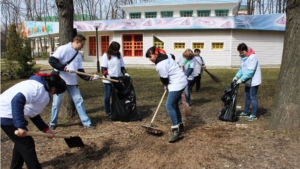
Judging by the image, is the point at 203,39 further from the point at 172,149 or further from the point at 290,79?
the point at 172,149

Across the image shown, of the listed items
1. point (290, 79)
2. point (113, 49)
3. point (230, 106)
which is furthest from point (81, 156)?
point (290, 79)

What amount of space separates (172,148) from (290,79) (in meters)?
2.14

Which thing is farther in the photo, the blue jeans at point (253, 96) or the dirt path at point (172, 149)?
the blue jeans at point (253, 96)

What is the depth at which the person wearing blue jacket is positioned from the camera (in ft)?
8.89

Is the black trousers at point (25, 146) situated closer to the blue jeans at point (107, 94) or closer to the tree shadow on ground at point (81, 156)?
the tree shadow on ground at point (81, 156)

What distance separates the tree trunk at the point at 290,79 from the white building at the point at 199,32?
1502 centimetres

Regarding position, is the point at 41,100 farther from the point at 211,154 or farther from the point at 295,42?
the point at 295,42

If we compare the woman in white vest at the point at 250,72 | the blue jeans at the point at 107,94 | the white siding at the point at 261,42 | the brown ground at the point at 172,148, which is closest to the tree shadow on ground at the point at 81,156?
the brown ground at the point at 172,148

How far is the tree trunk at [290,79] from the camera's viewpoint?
4.24m

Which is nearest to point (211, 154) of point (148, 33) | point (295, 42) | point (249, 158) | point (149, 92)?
point (249, 158)

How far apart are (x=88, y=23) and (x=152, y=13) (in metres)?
5.53

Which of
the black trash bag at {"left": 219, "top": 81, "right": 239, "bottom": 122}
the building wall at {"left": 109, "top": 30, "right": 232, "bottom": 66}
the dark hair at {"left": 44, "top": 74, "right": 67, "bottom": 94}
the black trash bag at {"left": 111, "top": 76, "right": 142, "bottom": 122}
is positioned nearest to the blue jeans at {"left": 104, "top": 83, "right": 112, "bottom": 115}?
the black trash bag at {"left": 111, "top": 76, "right": 142, "bottom": 122}

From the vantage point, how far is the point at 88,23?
22156 mm

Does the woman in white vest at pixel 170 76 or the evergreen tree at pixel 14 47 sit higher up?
the evergreen tree at pixel 14 47
